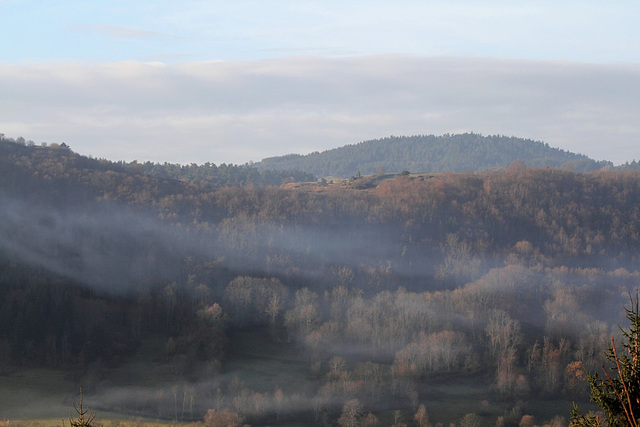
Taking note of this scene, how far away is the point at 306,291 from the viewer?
13325 centimetres

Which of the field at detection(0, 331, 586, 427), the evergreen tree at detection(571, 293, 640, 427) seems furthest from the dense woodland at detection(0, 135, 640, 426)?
the evergreen tree at detection(571, 293, 640, 427)

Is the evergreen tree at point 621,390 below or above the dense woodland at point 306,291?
above

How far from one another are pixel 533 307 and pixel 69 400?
76680mm

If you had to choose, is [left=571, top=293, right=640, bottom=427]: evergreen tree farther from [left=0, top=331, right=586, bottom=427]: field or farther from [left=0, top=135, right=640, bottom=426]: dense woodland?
[left=0, top=135, right=640, bottom=426]: dense woodland

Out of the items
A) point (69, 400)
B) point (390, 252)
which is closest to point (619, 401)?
point (69, 400)

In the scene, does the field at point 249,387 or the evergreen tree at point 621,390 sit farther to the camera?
the field at point 249,387

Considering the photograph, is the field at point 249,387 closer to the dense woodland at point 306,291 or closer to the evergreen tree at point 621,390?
the dense woodland at point 306,291

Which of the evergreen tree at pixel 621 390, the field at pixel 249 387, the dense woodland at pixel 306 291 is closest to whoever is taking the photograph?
the evergreen tree at pixel 621 390

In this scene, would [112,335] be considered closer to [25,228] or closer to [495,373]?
[25,228]

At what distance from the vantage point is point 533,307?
131125mm

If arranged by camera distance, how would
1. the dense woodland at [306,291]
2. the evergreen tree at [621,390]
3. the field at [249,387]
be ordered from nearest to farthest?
the evergreen tree at [621,390] < the field at [249,387] < the dense woodland at [306,291]

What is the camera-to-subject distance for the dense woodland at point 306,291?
9819 cm

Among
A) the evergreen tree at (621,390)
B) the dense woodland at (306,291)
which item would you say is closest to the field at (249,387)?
the dense woodland at (306,291)

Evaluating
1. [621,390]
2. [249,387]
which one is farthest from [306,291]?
[621,390]
